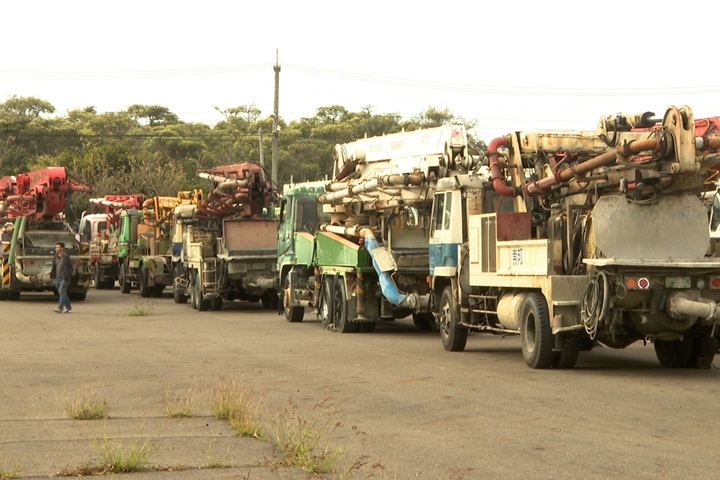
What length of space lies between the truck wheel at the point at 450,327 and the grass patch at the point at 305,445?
815cm

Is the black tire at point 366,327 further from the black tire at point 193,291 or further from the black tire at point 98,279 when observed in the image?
the black tire at point 98,279

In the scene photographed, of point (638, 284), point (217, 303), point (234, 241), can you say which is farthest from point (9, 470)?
point (217, 303)

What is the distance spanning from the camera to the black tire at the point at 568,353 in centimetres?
1725

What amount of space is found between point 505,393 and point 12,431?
5636mm

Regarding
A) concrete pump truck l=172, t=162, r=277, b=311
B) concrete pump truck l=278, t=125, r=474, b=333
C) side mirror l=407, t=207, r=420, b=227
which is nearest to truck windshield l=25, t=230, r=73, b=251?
concrete pump truck l=172, t=162, r=277, b=311

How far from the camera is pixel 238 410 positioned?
12.3 metres

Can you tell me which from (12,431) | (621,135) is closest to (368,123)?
(621,135)

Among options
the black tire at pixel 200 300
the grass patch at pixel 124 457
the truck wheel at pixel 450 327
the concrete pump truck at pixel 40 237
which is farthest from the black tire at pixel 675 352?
the concrete pump truck at pixel 40 237

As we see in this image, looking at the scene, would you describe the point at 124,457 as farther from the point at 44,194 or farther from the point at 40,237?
the point at 40,237

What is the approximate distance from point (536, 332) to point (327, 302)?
9511 mm

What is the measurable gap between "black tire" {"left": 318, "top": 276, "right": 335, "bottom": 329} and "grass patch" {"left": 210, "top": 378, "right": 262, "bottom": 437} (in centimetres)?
1233

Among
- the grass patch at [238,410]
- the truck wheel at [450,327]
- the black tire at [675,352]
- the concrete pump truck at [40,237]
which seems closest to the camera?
the grass patch at [238,410]

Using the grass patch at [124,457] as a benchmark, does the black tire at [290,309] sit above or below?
above

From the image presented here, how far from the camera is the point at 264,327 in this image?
2706 centimetres
